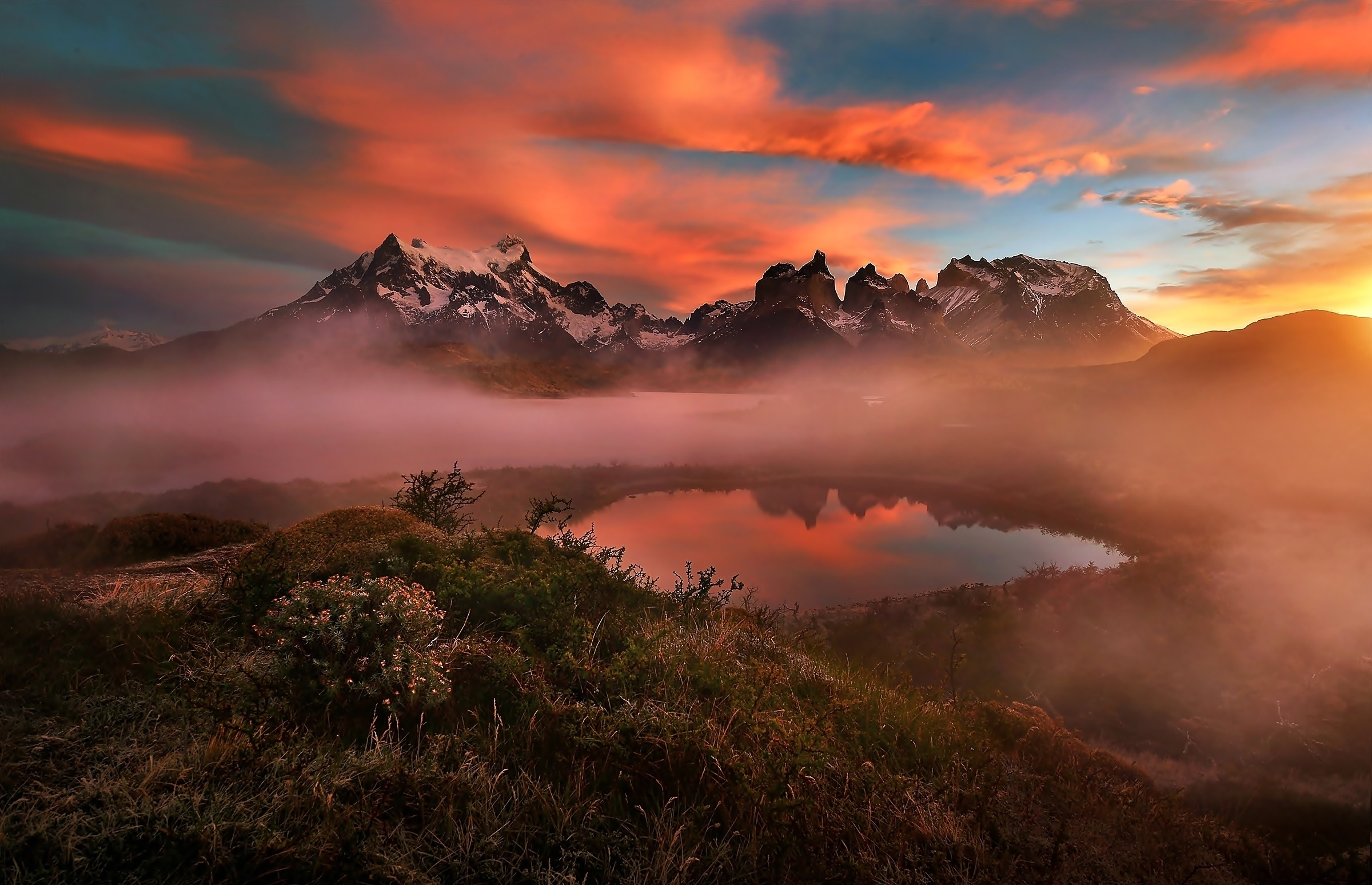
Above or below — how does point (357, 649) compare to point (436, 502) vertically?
below

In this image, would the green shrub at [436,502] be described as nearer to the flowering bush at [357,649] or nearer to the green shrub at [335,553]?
the green shrub at [335,553]

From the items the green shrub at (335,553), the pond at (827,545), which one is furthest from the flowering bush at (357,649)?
the pond at (827,545)

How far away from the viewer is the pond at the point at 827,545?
55.8m

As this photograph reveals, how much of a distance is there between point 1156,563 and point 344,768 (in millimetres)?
64370

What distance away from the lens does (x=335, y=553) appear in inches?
325

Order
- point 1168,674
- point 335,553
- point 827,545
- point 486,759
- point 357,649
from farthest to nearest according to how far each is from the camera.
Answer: point 827,545
point 1168,674
point 335,553
point 357,649
point 486,759

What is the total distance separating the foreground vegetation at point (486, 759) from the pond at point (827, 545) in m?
38.2

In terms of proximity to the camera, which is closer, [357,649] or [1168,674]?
[357,649]

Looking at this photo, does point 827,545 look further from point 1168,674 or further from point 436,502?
point 436,502

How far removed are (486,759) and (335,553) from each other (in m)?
5.06

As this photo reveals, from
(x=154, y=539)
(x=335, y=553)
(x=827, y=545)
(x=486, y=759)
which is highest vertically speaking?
(x=335, y=553)

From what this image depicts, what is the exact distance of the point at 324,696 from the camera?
523cm

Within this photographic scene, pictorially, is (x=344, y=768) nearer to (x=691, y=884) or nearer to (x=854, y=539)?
(x=691, y=884)

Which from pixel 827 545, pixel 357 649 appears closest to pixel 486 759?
pixel 357 649
